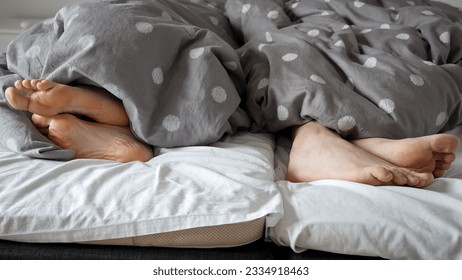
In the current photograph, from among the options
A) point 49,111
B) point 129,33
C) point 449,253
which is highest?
point 129,33

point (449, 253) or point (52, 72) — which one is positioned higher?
point (52, 72)

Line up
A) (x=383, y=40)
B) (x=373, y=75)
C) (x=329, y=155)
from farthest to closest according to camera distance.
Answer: (x=383, y=40) < (x=373, y=75) < (x=329, y=155)

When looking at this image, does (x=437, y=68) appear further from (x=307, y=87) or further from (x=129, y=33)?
(x=129, y=33)

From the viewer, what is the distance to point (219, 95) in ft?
2.89

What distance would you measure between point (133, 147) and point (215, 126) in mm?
169

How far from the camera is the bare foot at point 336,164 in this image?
0.74 meters

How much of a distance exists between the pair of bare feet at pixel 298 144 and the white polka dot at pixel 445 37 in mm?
454

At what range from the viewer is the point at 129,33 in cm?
88

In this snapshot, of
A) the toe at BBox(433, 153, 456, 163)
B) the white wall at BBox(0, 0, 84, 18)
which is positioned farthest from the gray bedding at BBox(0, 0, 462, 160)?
the white wall at BBox(0, 0, 84, 18)

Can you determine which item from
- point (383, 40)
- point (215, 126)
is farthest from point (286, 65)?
point (383, 40)

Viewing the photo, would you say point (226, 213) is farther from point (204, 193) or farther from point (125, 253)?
point (125, 253)

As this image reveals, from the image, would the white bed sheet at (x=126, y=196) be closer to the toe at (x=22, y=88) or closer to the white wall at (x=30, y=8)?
the toe at (x=22, y=88)

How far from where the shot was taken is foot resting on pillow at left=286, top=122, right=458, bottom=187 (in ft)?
2.45

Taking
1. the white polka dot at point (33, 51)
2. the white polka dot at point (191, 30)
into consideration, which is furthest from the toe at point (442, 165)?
the white polka dot at point (33, 51)
